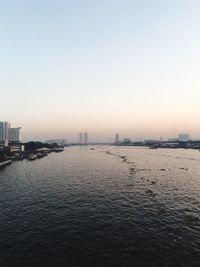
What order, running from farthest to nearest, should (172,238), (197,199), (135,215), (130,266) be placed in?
1. (197,199)
2. (135,215)
3. (172,238)
4. (130,266)

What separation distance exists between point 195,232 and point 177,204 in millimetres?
14770

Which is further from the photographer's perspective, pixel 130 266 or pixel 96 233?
pixel 96 233

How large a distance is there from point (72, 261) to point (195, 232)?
19.2 metres

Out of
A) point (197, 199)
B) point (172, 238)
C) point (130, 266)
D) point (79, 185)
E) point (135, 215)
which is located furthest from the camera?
point (79, 185)

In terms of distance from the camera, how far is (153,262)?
27484mm

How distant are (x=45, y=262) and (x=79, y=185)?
44037mm

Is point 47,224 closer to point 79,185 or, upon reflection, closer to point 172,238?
point 172,238

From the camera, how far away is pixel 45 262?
2766 cm

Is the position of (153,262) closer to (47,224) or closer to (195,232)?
(195,232)

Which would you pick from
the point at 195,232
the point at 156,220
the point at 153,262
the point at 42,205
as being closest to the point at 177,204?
the point at 156,220

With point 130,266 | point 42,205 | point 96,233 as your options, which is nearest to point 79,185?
point 42,205

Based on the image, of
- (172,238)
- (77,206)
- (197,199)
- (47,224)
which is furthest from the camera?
(197,199)

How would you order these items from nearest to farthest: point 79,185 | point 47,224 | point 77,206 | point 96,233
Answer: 1. point 96,233
2. point 47,224
3. point 77,206
4. point 79,185

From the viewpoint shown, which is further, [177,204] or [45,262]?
[177,204]
